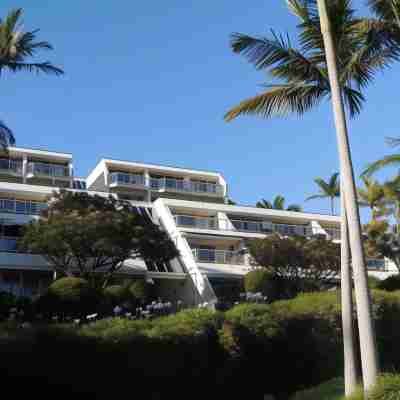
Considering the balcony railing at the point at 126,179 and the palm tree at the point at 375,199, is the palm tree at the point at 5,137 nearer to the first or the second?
the palm tree at the point at 375,199

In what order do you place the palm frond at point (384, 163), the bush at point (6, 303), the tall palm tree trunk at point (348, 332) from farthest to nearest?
1. the bush at point (6, 303)
2. the palm frond at point (384, 163)
3. the tall palm tree trunk at point (348, 332)

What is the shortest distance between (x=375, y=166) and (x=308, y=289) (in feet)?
59.6

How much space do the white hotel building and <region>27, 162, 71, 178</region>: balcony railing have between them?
0.28ft

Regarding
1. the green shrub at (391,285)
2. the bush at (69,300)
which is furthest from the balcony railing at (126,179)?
the green shrub at (391,285)

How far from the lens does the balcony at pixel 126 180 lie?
5528 cm

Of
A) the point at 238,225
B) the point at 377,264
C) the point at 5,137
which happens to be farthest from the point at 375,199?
the point at 5,137

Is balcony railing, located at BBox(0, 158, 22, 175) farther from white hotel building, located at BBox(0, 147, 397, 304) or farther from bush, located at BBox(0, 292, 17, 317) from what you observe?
bush, located at BBox(0, 292, 17, 317)

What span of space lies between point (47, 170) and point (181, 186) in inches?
464

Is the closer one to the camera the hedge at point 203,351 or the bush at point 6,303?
the hedge at point 203,351

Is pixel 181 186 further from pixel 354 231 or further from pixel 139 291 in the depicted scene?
pixel 354 231

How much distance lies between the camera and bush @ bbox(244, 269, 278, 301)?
33062 mm

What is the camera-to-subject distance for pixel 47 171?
55.2 metres

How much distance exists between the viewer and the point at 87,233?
102 feet

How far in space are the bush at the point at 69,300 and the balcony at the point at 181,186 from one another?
3048 centimetres
